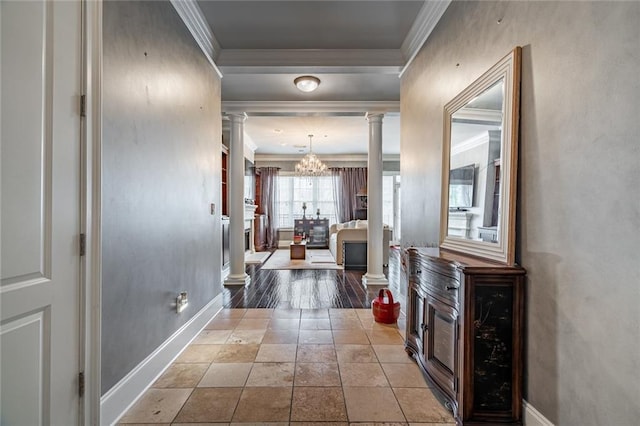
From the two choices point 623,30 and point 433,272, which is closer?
point 623,30

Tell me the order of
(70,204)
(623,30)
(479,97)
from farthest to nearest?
(479,97)
(70,204)
(623,30)

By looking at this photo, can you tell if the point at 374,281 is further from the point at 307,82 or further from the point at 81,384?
the point at 81,384

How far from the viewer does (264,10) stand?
2.48 m

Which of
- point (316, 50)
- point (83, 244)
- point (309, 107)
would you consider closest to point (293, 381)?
point (83, 244)

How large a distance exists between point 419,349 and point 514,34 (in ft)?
6.60

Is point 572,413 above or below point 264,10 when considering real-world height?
below

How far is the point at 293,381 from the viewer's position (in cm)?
193

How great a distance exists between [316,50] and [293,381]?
3141mm

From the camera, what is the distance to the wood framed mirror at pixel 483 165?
149 centimetres

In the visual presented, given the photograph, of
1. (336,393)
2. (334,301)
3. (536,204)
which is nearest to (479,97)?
(536,204)

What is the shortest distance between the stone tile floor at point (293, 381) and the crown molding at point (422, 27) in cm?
275

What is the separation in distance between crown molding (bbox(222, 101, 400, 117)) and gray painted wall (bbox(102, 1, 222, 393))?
158cm

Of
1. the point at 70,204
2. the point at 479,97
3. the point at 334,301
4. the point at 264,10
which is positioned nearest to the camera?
the point at 70,204

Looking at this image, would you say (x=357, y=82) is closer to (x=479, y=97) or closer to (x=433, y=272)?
(x=479, y=97)
